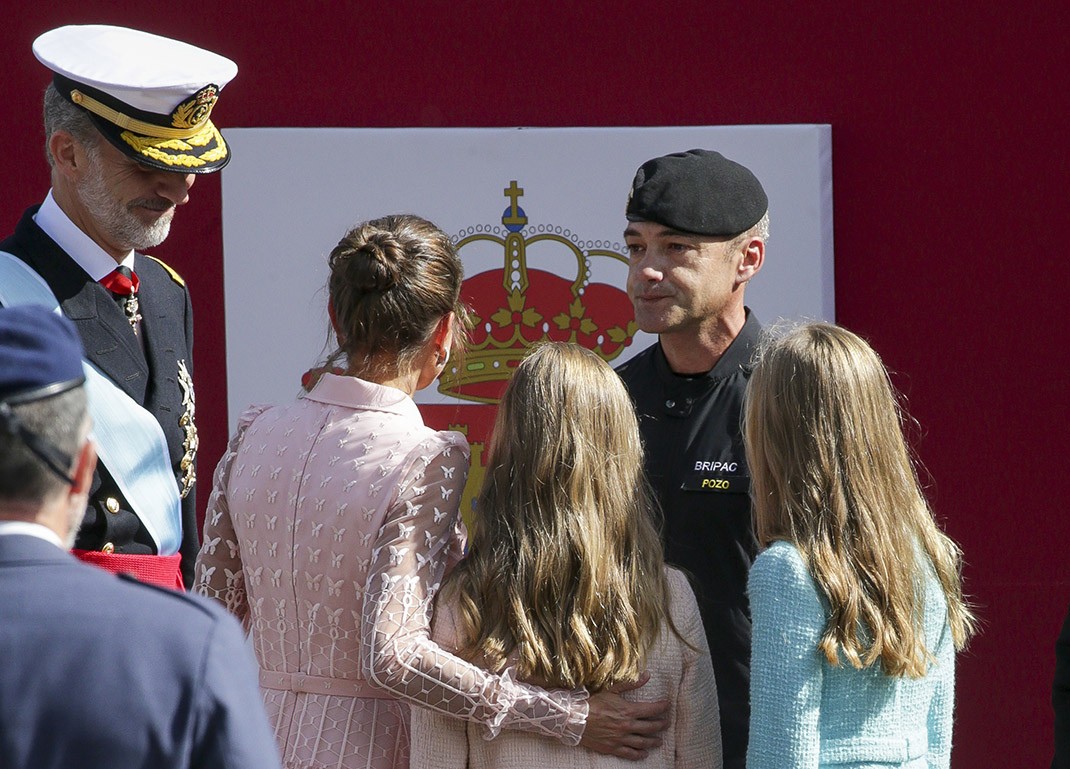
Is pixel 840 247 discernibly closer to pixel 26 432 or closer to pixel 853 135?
pixel 853 135

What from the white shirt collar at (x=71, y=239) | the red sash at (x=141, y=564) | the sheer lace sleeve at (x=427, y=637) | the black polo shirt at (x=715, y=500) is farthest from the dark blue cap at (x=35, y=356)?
the black polo shirt at (x=715, y=500)

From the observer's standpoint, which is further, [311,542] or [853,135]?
[853,135]

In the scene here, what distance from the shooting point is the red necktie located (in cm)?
200

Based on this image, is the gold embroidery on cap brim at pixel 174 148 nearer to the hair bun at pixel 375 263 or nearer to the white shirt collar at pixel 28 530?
the hair bun at pixel 375 263

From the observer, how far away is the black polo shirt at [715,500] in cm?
219

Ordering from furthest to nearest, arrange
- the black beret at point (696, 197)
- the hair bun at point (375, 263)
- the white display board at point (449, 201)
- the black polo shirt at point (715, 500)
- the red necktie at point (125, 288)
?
1. the white display board at point (449, 201)
2. the black beret at point (696, 197)
3. the black polo shirt at point (715, 500)
4. the red necktie at point (125, 288)
5. the hair bun at point (375, 263)

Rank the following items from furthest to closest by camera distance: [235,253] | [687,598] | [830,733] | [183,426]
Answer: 1. [235,253]
2. [183,426]
3. [687,598]
4. [830,733]

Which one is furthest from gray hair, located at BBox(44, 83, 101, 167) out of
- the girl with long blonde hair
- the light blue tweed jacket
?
the light blue tweed jacket

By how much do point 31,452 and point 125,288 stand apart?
3.60 feet

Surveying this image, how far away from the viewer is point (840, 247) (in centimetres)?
296

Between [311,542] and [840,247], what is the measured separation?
1.69 m

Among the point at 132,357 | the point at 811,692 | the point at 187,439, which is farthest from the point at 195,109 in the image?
the point at 811,692

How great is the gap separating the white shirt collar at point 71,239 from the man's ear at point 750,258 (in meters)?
1.17

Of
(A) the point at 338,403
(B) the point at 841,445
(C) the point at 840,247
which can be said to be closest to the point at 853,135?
(C) the point at 840,247
